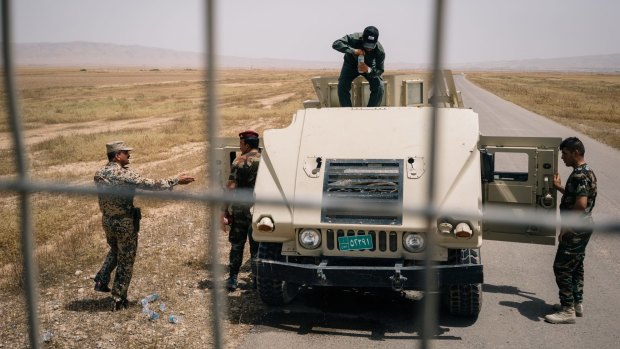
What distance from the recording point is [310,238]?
526cm

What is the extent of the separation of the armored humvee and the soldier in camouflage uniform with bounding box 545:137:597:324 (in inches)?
7.8

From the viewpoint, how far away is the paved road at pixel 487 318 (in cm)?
530

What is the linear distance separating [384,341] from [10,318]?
3.44 meters

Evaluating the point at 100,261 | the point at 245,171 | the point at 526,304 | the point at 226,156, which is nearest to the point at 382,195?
the point at 245,171

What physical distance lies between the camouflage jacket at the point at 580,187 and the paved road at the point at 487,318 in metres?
0.37

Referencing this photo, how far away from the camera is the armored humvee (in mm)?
5043

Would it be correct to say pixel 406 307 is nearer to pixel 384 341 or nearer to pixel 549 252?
pixel 384 341

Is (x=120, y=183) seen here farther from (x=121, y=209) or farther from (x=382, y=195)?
(x=382, y=195)

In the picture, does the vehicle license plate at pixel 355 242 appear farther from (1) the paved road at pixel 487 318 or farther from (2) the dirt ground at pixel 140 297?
(2) the dirt ground at pixel 140 297

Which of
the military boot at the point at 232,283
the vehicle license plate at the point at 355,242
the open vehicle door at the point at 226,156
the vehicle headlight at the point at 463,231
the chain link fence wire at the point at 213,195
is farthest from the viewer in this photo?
the military boot at the point at 232,283

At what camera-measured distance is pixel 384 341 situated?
5.29 m

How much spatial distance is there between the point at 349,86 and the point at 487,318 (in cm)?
263

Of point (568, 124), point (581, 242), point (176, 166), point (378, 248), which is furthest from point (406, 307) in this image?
point (568, 124)

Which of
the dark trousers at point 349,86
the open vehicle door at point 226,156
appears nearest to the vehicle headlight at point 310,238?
the open vehicle door at point 226,156
